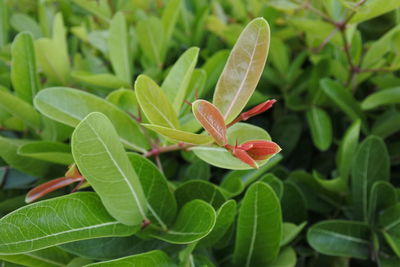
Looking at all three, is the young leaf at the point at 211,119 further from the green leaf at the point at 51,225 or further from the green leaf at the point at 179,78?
the green leaf at the point at 51,225

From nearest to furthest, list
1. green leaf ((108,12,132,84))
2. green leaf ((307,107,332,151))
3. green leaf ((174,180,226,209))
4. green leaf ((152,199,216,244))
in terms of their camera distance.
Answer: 1. green leaf ((152,199,216,244))
2. green leaf ((174,180,226,209))
3. green leaf ((108,12,132,84))
4. green leaf ((307,107,332,151))

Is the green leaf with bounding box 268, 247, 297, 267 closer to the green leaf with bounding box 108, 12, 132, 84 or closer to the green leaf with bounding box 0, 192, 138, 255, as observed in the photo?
the green leaf with bounding box 0, 192, 138, 255

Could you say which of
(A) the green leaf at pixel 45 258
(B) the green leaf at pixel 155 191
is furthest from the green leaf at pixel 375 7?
(A) the green leaf at pixel 45 258

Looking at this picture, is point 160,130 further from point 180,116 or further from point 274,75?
point 274,75

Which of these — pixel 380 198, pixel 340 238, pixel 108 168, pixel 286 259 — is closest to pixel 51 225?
pixel 108 168

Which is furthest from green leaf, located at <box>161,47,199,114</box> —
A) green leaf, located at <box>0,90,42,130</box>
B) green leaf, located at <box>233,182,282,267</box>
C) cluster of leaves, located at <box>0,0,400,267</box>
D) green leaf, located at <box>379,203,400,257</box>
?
green leaf, located at <box>379,203,400,257</box>
